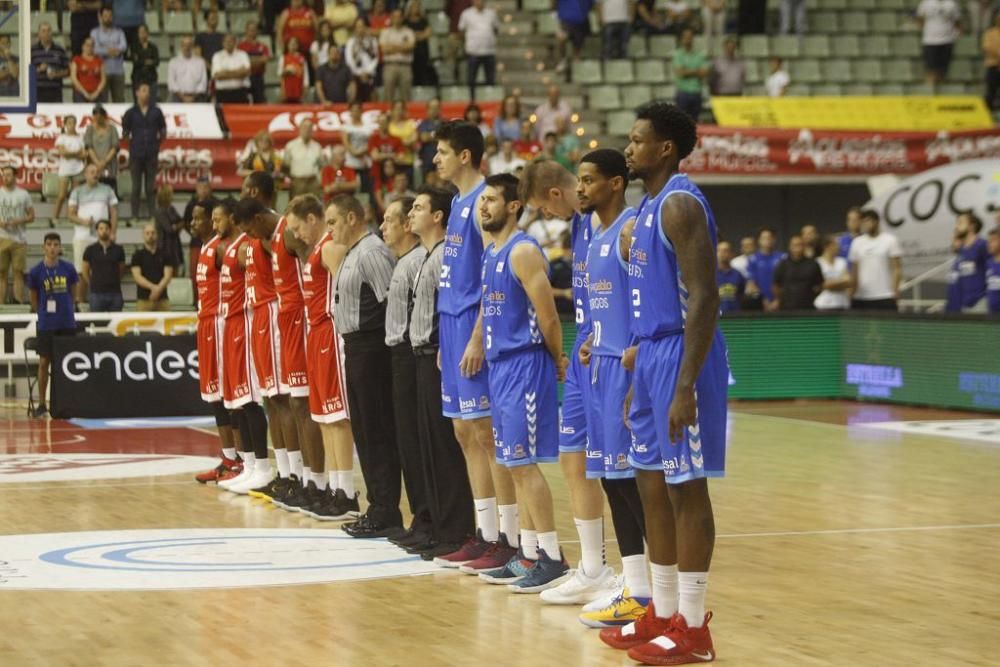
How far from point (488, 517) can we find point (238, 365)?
13.2 feet

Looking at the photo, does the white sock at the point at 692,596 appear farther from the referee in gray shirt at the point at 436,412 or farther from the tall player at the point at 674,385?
the referee in gray shirt at the point at 436,412

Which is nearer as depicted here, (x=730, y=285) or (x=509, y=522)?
(x=509, y=522)

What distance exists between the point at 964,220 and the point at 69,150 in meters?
12.4

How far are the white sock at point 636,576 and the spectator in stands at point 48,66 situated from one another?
19.1 meters

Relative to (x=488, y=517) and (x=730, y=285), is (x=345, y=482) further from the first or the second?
(x=730, y=285)

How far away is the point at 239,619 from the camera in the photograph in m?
7.75

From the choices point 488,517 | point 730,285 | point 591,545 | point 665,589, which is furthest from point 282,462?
point 730,285

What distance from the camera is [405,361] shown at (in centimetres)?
990

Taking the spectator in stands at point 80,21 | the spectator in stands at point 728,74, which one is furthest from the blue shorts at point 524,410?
the spectator in stands at point 728,74

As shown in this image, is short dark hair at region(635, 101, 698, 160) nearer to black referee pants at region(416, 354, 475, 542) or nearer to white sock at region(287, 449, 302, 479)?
black referee pants at region(416, 354, 475, 542)

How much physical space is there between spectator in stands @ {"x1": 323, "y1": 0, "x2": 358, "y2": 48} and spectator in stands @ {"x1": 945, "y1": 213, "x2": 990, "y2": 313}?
10.9m

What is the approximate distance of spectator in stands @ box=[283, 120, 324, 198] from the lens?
23875 mm

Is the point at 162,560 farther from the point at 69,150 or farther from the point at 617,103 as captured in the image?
the point at 617,103

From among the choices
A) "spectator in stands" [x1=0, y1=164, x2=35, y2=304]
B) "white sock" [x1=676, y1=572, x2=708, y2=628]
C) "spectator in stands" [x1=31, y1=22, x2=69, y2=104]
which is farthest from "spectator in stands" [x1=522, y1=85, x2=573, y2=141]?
"white sock" [x1=676, y1=572, x2=708, y2=628]
